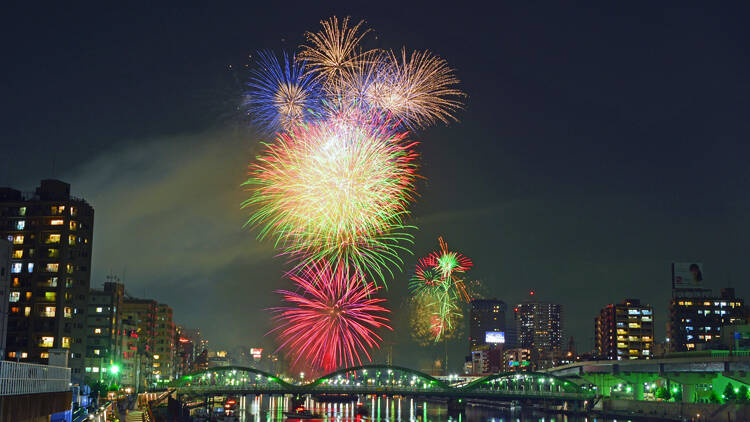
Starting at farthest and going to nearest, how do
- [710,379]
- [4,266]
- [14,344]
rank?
[710,379]
[14,344]
[4,266]

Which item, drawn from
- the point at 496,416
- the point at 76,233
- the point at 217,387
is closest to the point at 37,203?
the point at 76,233

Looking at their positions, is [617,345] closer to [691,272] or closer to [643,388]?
[691,272]

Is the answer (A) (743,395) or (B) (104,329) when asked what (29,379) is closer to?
(A) (743,395)

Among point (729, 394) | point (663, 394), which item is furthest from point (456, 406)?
point (729, 394)

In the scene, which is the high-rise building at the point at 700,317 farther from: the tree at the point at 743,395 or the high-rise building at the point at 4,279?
the high-rise building at the point at 4,279

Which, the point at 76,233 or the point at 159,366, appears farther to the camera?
the point at 159,366

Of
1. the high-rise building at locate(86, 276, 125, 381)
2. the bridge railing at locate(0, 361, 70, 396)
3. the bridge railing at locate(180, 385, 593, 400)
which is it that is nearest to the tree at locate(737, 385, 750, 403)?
the bridge railing at locate(180, 385, 593, 400)
